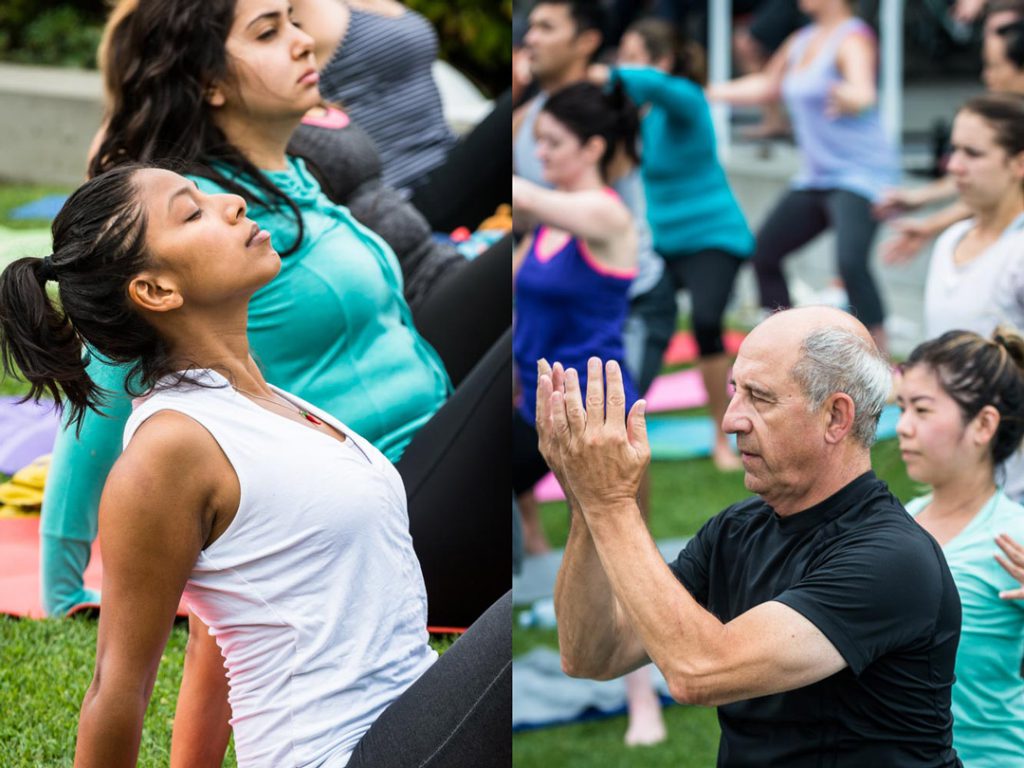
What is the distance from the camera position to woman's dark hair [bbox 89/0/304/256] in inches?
108

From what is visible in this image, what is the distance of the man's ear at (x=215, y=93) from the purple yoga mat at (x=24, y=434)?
1.61 meters

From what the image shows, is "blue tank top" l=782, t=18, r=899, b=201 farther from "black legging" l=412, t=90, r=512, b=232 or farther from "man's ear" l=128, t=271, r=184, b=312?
"man's ear" l=128, t=271, r=184, b=312

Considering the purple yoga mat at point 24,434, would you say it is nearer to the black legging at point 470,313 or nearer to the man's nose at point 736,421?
the black legging at point 470,313

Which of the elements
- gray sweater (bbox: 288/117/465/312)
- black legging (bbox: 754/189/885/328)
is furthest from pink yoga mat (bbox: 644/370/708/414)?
gray sweater (bbox: 288/117/465/312)

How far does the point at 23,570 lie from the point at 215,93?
1.29m

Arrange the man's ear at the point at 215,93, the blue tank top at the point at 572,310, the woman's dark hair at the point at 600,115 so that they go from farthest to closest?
the woman's dark hair at the point at 600,115 < the blue tank top at the point at 572,310 < the man's ear at the point at 215,93

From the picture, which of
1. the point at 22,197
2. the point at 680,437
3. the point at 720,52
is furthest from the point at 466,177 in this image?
the point at 720,52

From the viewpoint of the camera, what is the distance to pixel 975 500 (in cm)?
265

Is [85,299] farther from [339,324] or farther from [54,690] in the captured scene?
[54,690]

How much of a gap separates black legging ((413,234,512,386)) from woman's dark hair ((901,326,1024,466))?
1.13 meters

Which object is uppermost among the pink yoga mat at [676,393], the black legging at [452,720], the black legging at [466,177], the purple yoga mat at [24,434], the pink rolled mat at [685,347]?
the black legging at [452,720]

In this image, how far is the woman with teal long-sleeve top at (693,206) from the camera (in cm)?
607

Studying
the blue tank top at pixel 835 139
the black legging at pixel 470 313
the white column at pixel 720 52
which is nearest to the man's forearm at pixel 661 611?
the black legging at pixel 470 313

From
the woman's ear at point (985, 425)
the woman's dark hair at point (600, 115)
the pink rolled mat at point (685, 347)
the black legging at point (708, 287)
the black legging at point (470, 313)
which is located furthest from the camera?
the pink rolled mat at point (685, 347)
